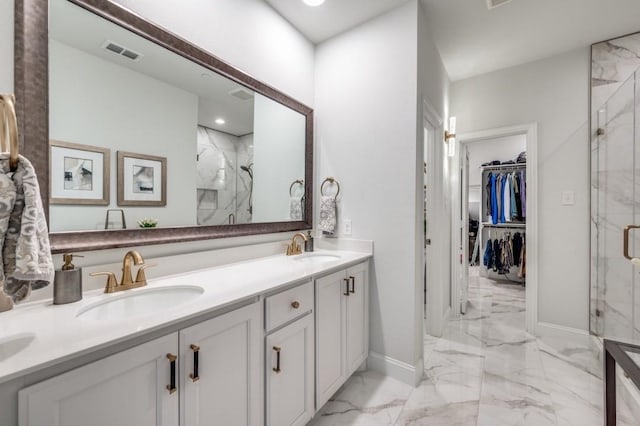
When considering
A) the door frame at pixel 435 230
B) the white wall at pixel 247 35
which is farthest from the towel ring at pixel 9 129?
the door frame at pixel 435 230

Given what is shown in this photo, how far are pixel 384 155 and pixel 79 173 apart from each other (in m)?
1.72

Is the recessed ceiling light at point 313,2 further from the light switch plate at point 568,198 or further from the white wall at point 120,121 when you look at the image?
the light switch plate at point 568,198

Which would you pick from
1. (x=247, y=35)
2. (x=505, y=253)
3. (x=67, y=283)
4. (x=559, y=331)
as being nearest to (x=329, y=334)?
(x=67, y=283)

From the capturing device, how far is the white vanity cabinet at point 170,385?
2.19 feet

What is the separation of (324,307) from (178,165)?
3.61 ft

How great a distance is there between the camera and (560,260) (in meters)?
2.63

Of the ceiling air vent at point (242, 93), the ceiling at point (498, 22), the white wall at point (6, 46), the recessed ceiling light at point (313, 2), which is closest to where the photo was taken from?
the white wall at point (6, 46)

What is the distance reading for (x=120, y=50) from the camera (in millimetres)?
1240

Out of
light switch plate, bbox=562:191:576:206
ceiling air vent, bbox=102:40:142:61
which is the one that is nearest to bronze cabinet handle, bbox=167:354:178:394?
ceiling air vent, bbox=102:40:142:61

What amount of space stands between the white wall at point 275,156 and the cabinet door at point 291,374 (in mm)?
851

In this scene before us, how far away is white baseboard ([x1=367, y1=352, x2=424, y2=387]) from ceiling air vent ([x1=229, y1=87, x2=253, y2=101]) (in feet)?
6.60

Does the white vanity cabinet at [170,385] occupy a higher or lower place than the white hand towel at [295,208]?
lower

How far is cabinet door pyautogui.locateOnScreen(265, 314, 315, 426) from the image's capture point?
1.21 metres

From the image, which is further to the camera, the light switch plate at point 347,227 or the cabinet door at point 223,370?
the light switch plate at point 347,227
